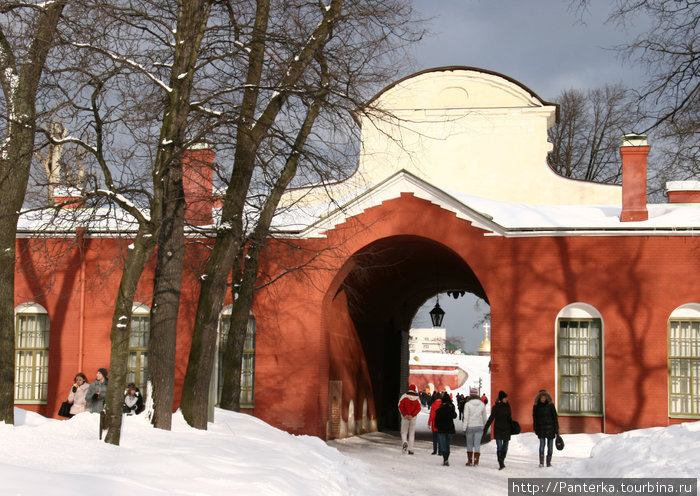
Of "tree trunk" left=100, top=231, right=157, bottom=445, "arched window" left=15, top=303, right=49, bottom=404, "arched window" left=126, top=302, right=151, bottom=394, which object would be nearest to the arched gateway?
"arched window" left=15, top=303, right=49, bottom=404

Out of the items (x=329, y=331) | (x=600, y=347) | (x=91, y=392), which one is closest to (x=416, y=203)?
(x=329, y=331)

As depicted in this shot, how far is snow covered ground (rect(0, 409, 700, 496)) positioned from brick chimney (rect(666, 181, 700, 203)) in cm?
1016

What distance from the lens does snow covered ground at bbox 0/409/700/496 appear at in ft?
27.2

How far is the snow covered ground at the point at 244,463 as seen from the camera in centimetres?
829

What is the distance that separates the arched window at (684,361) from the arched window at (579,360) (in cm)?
164

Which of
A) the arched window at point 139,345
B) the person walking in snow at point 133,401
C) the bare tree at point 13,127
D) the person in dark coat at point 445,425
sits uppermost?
the bare tree at point 13,127

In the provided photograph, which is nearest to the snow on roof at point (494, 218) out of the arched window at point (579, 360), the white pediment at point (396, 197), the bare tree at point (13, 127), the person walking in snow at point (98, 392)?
the white pediment at point (396, 197)

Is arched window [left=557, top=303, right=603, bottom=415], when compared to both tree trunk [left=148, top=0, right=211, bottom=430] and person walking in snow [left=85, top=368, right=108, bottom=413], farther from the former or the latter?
tree trunk [left=148, top=0, right=211, bottom=430]

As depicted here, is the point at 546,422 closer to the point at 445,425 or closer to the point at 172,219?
the point at 445,425

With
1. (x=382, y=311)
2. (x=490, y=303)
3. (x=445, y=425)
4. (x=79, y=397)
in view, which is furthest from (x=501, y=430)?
(x=382, y=311)

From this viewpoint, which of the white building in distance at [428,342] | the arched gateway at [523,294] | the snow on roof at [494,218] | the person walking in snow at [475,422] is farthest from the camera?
the white building in distance at [428,342]

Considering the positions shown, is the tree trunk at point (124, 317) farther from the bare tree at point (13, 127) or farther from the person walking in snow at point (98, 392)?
the person walking in snow at point (98, 392)

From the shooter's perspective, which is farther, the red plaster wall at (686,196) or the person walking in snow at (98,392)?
the red plaster wall at (686,196)

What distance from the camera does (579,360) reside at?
21609 mm
